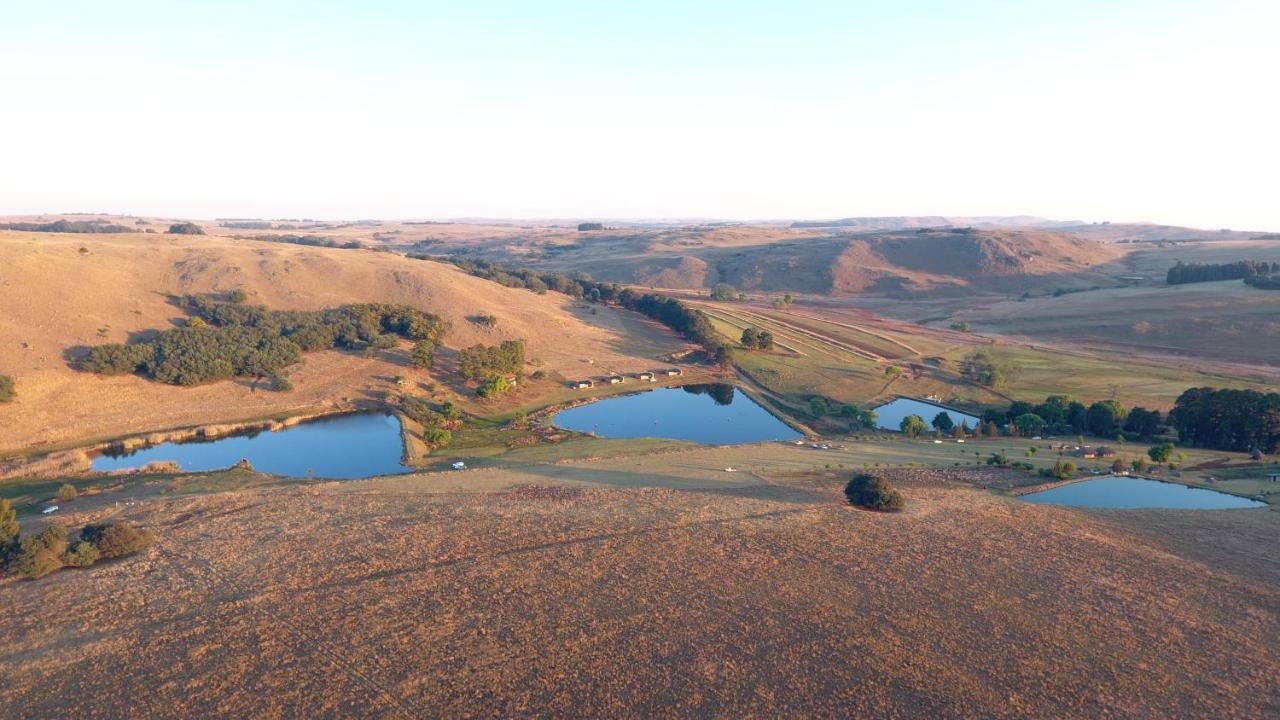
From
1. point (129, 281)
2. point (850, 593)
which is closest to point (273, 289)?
point (129, 281)

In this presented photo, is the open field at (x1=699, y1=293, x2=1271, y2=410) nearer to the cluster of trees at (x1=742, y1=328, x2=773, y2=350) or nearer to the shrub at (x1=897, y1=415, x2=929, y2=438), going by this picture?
the cluster of trees at (x1=742, y1=328, x2=773, y2=350)

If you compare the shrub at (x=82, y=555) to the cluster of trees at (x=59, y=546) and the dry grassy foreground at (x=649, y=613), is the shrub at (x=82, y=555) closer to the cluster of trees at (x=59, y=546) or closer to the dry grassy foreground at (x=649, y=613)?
the cluster of trees at (x=59, y=546)

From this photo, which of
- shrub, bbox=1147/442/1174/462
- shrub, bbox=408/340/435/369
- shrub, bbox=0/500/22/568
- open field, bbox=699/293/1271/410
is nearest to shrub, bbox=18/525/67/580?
shrub, bbox=0/500/22/568

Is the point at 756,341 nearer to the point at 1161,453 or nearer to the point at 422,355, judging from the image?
the point at 422,355

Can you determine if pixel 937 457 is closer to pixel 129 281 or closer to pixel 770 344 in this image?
pixel 770 344

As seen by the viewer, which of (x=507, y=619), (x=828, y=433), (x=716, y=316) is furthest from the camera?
(x=716, y=316)

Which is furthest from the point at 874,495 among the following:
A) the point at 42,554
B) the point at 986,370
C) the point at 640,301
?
the point at 640,301
